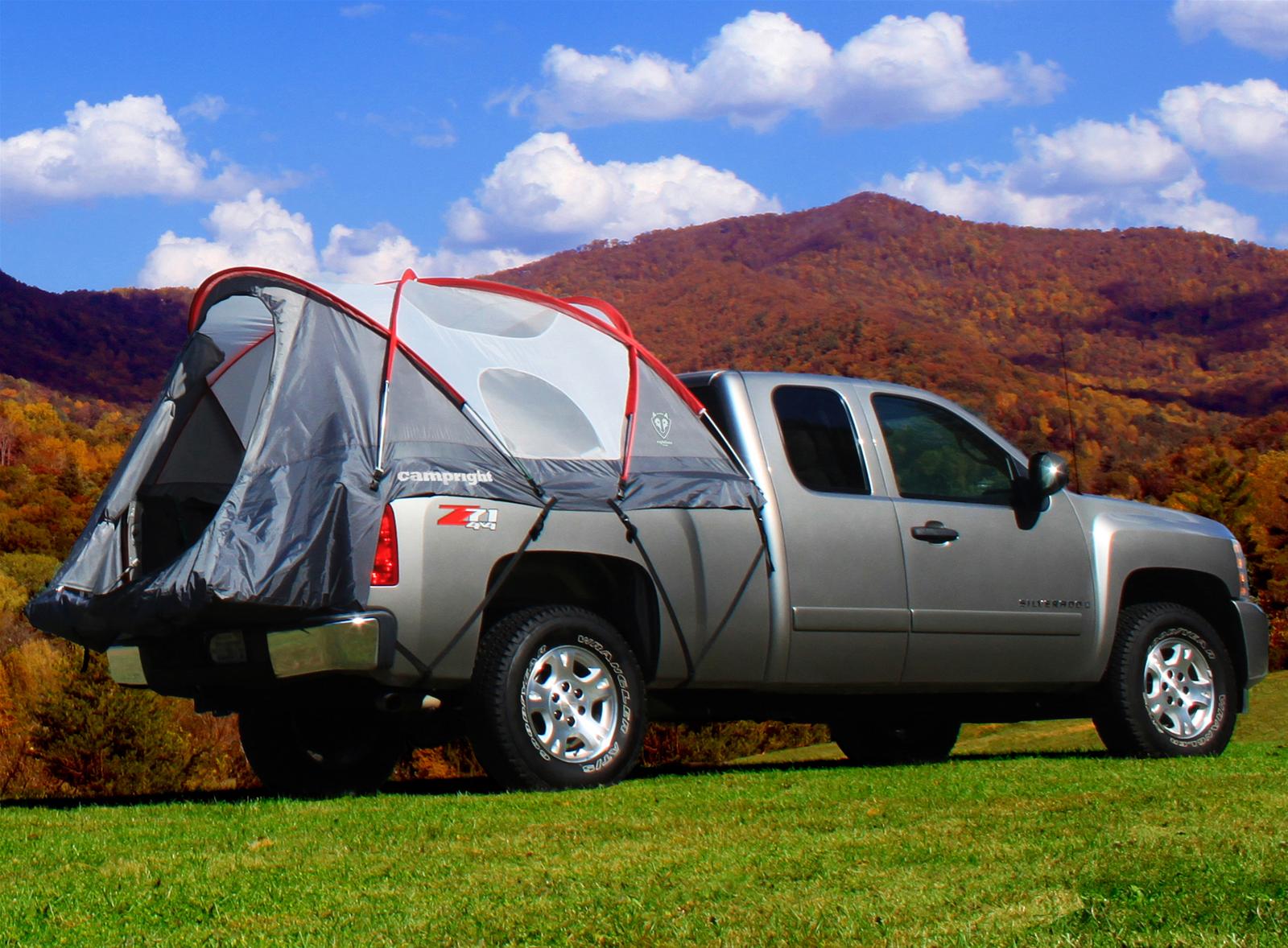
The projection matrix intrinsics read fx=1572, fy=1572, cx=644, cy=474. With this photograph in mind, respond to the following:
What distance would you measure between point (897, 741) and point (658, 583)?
332 cm

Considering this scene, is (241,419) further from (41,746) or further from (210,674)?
(41,746)

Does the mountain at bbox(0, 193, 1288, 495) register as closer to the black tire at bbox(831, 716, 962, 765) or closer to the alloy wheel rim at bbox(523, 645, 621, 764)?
the black tire at bbox(831, 716, 962, 765)

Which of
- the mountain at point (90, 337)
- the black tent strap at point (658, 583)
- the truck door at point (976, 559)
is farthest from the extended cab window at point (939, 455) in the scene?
the mountain at point (90, 337)

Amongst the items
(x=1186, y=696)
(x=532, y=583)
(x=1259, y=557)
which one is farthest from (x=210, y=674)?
(x=1259, y=557)

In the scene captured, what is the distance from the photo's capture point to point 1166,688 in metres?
8.59

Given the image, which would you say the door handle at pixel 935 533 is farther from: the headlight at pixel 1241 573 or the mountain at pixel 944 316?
the mountain at pixel 944 316

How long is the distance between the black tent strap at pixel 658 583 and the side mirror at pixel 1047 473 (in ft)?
7.38

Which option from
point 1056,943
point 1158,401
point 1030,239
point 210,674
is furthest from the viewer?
point 1030,239

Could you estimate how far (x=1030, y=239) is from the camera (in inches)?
6550

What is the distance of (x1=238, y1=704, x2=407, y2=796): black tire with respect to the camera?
773 centimetres

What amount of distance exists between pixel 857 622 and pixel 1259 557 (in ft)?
161

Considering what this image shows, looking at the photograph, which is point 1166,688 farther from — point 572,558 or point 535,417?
point 535,417

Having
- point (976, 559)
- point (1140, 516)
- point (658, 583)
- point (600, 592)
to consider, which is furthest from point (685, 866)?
point (1140, 516)

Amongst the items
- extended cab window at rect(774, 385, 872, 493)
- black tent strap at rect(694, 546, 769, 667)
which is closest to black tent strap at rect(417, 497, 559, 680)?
black tent strap at rect(694, 546, 769, 667)
